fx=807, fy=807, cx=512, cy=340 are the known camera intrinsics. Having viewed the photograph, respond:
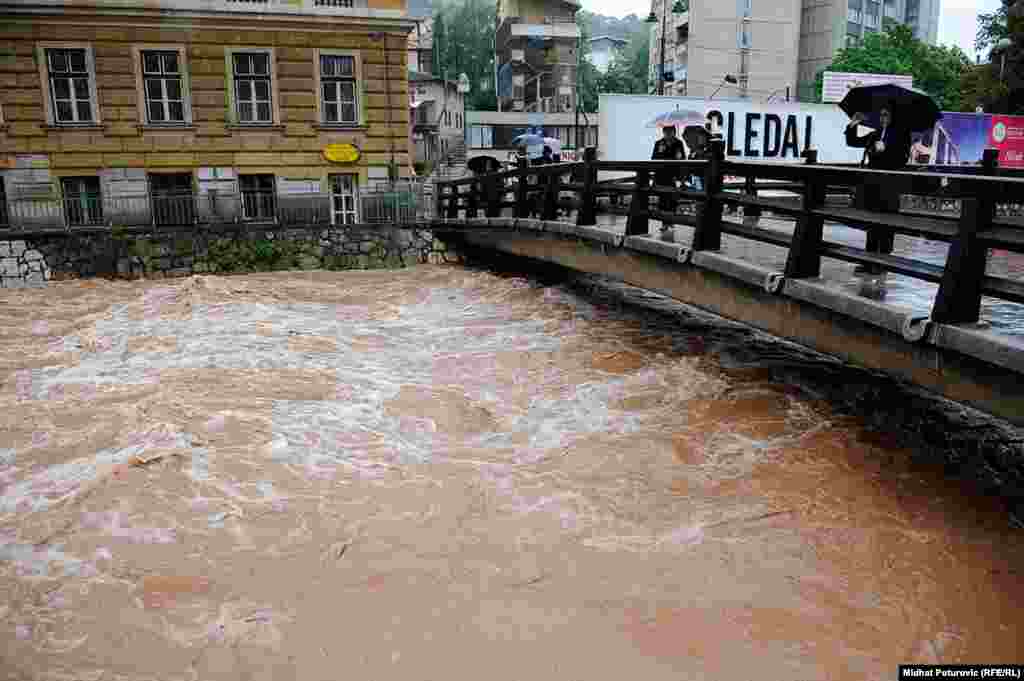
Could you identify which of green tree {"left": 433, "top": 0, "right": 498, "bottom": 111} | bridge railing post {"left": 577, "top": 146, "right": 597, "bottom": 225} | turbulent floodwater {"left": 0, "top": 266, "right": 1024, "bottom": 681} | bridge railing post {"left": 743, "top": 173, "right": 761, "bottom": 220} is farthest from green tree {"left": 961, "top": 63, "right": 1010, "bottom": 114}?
green tree {"left": 433, "top": 0, "right": 498, "bottom": 111}

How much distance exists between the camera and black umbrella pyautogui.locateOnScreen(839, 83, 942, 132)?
8242 mm

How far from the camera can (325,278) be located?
1973cm

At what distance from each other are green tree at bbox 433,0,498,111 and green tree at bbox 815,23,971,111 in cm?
3034

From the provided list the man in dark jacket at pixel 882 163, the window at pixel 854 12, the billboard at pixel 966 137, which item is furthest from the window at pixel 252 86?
the window at pixel 854 12

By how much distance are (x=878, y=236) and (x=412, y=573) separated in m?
4.93

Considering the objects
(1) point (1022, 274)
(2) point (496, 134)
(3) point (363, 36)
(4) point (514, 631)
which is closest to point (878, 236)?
(1) point (1022, 274)

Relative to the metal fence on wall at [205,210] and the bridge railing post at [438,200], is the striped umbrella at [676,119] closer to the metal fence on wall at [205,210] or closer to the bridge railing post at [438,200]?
the bridge railing post at [438,200]

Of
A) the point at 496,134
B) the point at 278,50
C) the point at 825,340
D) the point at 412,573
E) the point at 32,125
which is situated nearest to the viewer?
the point at 412,573

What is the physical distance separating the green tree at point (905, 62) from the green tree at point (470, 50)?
99.5ft

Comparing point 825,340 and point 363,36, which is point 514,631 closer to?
point 825,340

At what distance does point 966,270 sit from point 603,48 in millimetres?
120959

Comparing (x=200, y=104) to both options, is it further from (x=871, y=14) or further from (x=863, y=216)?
(x=871, y=14)

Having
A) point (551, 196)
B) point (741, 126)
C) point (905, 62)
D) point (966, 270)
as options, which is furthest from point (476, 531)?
point (905, 62)

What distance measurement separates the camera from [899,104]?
27.3 ft
